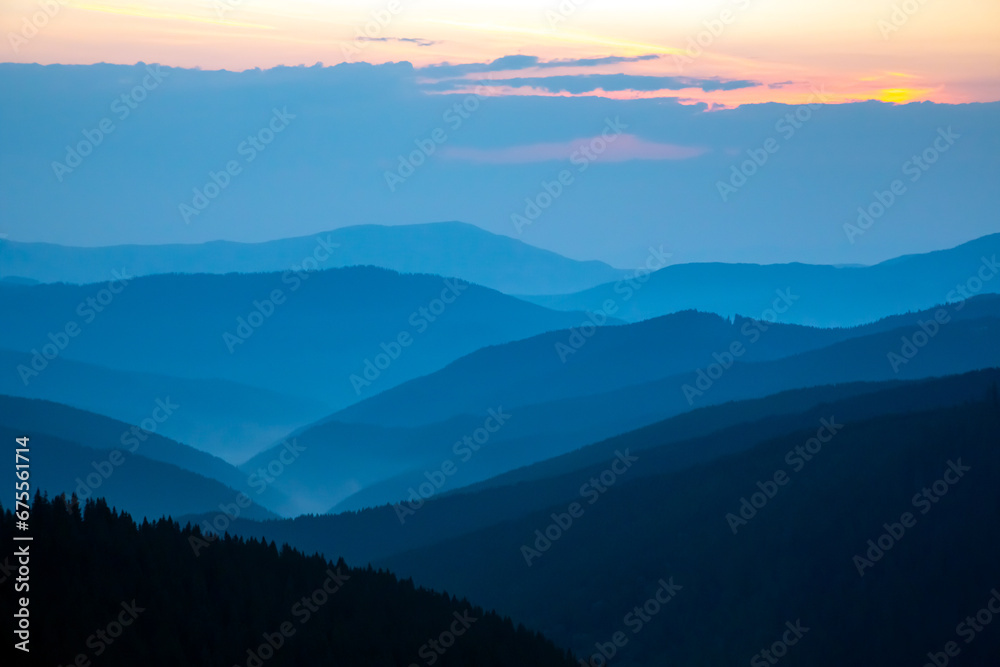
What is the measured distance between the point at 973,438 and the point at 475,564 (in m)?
76.2

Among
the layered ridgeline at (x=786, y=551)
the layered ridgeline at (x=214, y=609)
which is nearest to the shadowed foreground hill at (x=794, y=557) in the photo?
the layered ridgeline at (x=786, y=551)

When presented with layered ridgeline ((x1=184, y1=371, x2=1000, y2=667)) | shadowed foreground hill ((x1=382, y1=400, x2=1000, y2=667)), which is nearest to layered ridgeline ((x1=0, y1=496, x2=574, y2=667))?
shadowed foreground hill ((x1=382, y1=400, x2=1000, y2=667))

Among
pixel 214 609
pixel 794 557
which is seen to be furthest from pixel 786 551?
pixel 214 609

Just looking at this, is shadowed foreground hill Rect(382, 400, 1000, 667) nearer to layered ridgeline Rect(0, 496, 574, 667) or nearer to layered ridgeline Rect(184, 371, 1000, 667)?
layered ridgeline Rect(184, 371, 1000, 667)

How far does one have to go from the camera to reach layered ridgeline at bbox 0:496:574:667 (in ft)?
201

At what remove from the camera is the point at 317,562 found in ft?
291

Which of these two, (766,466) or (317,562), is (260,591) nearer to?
(317,562)

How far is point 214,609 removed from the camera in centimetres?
7088

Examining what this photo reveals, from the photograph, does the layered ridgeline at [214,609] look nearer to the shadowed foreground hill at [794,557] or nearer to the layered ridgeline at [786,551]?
the shadowed foreground hill at [794,557]

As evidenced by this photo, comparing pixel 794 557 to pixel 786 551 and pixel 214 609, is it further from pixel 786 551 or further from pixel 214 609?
pixel 214 609

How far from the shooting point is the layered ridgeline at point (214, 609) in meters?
61.4

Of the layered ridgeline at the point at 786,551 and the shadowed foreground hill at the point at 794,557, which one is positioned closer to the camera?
the shadowed foreground hill at the point at 794,557

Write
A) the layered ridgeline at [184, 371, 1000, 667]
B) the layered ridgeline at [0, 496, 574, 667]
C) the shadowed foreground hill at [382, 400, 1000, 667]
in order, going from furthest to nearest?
the layered ridgeline at [184, 371, 1000, 667], the shadowed foreground hill at [382, 400, 1000, 667], the layered ridgeline at [0, 496, 574, 667]

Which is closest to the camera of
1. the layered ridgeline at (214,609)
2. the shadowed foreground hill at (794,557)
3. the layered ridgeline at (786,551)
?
the layered ridgeline at (214,609)
